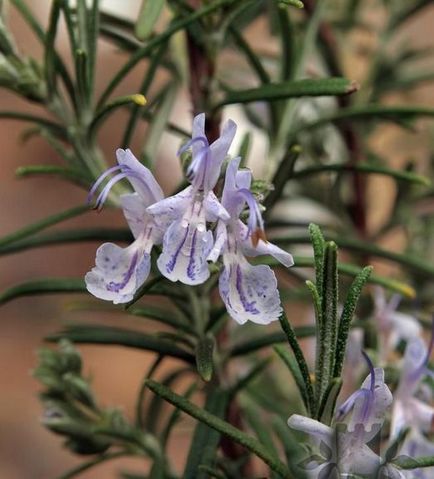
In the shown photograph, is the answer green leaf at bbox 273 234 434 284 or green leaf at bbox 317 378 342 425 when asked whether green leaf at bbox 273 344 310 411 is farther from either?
green leaf at bbox 273 234 434 284

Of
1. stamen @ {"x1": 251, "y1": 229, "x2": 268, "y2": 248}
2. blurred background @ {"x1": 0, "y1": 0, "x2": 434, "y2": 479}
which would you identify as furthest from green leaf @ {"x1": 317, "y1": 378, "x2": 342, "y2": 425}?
blurred background @ {"x1": 0, "y1": 0, "x2": 434, "y2": 479}

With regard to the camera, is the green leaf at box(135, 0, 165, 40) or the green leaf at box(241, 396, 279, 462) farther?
the green leaf at box(241, 396, 279, 462)

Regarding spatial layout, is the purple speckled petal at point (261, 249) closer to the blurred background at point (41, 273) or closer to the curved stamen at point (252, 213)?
the curved stamen at point (252, 213)

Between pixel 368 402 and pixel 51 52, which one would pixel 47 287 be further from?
pixel 368 402

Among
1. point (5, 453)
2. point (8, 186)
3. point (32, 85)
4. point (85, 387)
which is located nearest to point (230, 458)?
point (85, 387)

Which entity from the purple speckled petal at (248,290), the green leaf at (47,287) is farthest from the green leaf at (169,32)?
the purple speckled petal at (248,290)

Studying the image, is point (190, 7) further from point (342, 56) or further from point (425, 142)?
point (425, 142)
